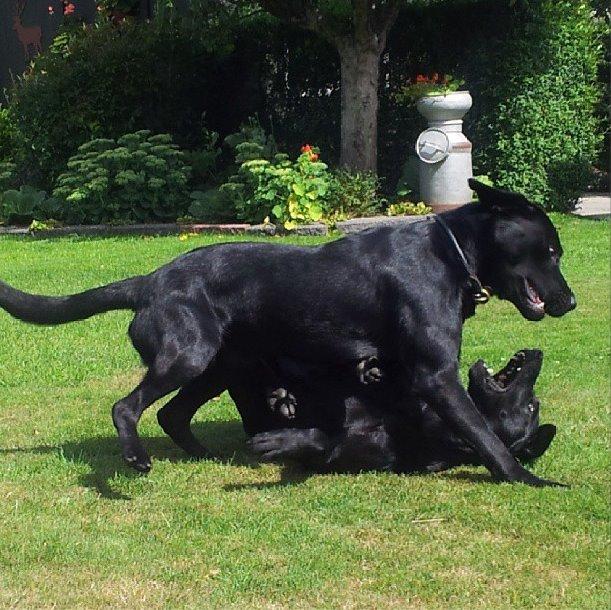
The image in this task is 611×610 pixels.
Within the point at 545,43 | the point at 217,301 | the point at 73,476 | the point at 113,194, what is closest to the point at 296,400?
the point at 217,301

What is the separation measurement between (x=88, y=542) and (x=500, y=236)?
2.19 m

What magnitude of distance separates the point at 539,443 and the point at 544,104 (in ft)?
30.5

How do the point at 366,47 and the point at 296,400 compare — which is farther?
the point at 366,47

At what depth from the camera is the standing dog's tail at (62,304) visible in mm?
5504

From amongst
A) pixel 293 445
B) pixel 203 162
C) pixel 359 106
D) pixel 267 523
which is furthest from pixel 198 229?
pixel 267 523

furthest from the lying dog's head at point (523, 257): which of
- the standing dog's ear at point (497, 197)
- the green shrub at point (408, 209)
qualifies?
the green shrub at point (408, 209)

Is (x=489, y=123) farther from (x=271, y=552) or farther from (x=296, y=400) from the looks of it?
(x=271, y=552)

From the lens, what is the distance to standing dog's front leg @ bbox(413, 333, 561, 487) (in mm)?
5066

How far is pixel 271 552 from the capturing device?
4371 mm

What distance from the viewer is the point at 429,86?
1373 cm

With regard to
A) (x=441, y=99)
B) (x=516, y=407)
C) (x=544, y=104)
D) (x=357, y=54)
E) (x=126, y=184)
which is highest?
(x=357, y=54)

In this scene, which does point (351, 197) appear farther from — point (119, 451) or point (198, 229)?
point (119, 451)

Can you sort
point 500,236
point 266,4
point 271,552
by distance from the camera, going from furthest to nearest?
point 266,4 < point 500,236 < point 271,552

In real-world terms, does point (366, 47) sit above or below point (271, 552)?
above
